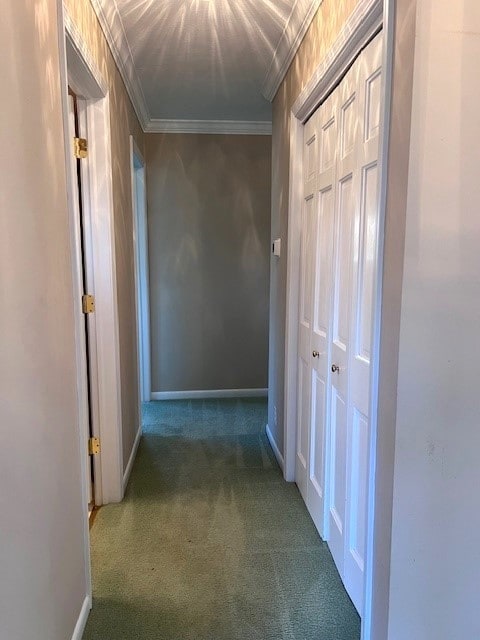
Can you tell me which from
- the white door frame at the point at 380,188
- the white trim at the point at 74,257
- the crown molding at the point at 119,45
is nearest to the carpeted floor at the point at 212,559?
the white trim at the point at 74,257

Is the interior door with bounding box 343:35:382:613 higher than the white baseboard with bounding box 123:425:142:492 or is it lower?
higher

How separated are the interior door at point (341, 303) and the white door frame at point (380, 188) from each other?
125 mm

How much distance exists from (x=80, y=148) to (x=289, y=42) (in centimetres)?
121

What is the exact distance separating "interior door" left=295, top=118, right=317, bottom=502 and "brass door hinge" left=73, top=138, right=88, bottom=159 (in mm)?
1119

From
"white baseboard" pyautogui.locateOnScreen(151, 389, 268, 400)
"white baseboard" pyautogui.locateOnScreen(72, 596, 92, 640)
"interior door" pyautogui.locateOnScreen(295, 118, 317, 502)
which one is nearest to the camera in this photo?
"white baseboard" pyautogui.locateOnScreen(72, 596, 92, 640)

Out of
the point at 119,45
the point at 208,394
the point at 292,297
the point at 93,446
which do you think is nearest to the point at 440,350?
the point at 292,297

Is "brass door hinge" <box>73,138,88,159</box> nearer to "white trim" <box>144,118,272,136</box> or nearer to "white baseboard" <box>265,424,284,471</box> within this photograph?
"white trim" <box>144,118,272,136</box>

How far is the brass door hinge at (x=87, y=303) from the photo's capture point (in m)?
2.38

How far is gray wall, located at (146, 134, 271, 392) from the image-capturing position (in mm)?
4145

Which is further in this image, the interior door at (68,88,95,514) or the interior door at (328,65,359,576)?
the interior door at (68,88,95,514)

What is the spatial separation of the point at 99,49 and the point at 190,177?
6.59ft

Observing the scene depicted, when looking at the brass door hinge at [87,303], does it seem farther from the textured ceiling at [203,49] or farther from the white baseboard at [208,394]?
the white baseboard at [208,394]

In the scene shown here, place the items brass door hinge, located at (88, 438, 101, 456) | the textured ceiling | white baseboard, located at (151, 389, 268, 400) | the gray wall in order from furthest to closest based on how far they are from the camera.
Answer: white baseboard, located at (151, 389, 268, 400) → the gray wall → brass door hinge, located at (88, 438, 101, 456) → the textured ceiling

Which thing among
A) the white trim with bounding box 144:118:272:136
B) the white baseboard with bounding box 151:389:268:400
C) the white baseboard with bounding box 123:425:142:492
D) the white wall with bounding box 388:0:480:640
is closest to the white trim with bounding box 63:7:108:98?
the white wall with bounding box 388:0:480:640
